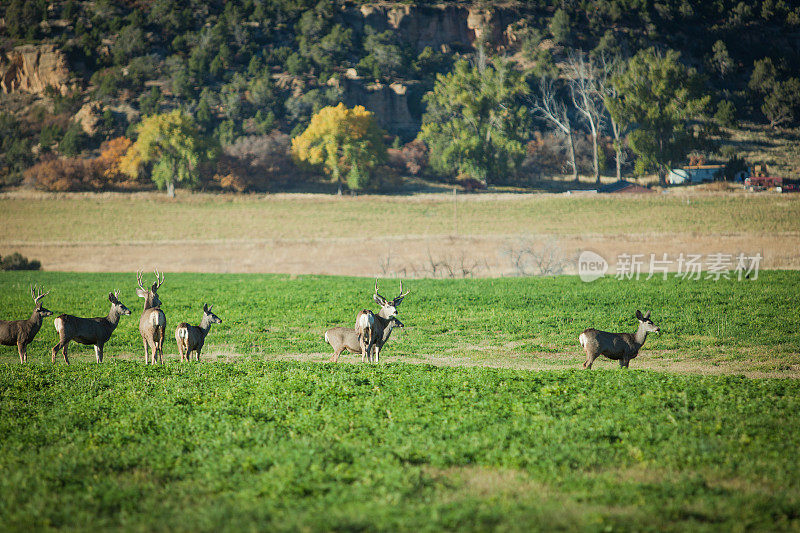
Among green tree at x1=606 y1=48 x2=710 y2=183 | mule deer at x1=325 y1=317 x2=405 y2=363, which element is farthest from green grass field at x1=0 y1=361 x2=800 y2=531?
green tree at x1=606 y1=48 x2=710 y2=183

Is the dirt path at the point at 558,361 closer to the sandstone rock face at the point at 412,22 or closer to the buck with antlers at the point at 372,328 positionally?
the buck with antlers at the point at 372,328

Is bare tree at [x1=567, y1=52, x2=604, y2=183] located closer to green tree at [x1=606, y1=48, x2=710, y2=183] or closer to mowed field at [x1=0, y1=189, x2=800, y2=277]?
green tree at [x1=606, y1=48, x2=710, y2=183]

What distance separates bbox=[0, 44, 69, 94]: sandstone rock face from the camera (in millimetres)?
130500

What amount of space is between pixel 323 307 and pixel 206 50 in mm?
119199

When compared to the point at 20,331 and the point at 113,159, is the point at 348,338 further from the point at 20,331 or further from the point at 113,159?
the point at 113,159

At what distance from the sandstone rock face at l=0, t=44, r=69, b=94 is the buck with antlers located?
430ft

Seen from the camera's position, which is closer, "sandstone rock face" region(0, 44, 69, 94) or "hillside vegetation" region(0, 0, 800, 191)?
"hillside vegetation" region(0, 0, 800, 191)

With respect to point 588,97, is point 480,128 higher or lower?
lower

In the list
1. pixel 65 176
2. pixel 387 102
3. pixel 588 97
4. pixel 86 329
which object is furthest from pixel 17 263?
pixel 588 97

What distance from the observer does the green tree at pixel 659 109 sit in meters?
100

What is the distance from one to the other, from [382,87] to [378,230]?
6253 cm

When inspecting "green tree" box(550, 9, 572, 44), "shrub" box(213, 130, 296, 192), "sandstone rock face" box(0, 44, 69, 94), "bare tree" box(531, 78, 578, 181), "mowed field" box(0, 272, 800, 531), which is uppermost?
"green tree" box(550, 9, 572, 44)

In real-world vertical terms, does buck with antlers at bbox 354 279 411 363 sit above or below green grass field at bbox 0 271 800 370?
above

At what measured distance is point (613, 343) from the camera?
61.3 feet
